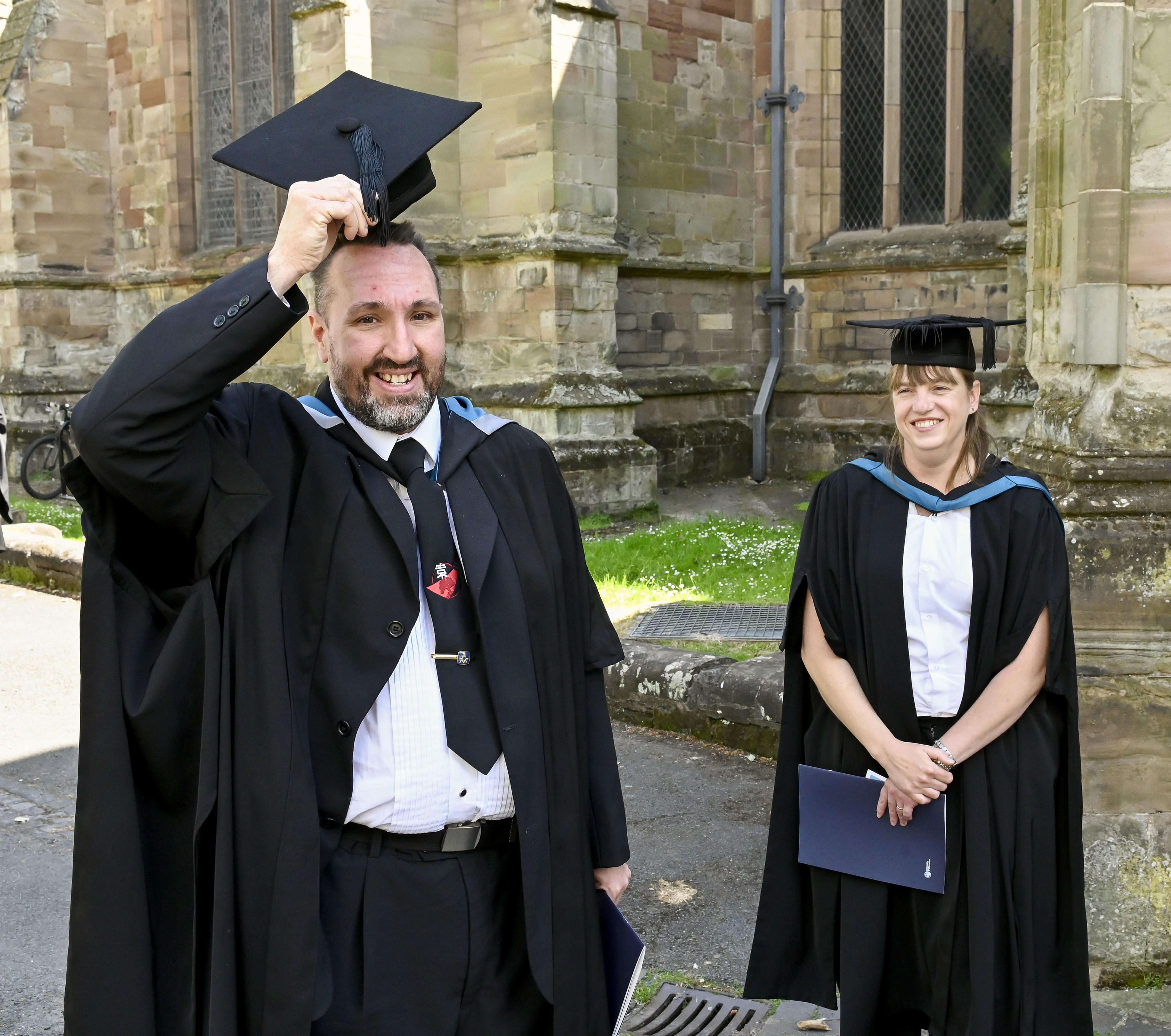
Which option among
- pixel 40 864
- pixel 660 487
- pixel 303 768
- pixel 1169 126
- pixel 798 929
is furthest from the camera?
pixel 660 487

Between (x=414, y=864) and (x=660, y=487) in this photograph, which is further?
(x=660, y=487)

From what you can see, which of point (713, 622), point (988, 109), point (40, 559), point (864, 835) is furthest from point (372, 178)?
point (988, 109)

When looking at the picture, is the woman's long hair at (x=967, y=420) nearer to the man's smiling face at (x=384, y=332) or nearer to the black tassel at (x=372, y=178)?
the man's smiling face at (x=384, y=332)

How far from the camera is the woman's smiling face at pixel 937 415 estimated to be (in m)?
3.05

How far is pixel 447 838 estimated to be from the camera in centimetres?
228

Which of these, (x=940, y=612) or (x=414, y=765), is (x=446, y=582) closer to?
(x=414, y=765)

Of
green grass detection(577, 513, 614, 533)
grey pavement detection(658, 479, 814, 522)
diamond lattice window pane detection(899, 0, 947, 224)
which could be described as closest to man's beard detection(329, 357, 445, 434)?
green grass detection(577, 513, 614, 533)

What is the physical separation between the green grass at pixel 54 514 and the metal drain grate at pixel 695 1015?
906 cm

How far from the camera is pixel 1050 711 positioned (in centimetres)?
308

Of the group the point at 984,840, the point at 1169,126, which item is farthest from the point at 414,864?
the point at 1169,126

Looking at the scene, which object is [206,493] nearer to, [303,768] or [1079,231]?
[303,768]

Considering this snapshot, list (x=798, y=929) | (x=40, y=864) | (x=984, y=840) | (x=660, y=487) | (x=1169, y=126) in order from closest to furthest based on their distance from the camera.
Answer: (x=984, y=840), (x=798, y=929), (x=1169, y=126), (x=40, y=864), (x=660, y=487)

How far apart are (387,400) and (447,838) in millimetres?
770

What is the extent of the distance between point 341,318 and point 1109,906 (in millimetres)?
2770
